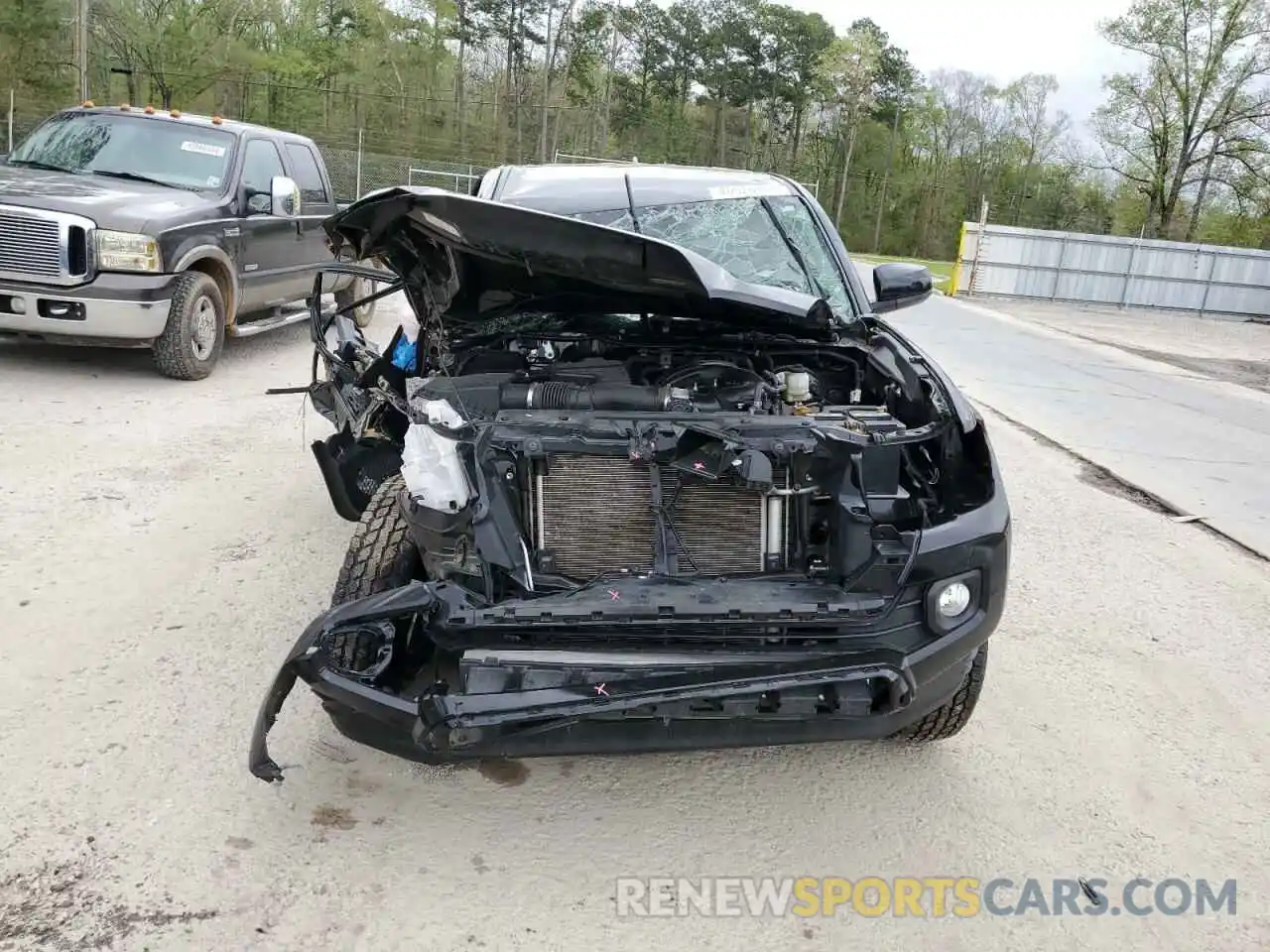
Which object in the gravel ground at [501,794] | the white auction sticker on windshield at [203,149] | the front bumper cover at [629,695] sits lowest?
the gravel ground at [501,794]

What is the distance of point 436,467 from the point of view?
8.75ft

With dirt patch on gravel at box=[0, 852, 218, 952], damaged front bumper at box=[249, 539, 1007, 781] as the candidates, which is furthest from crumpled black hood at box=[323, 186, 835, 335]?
dirt patch on gravel at box=[0, 852, 218, 952]

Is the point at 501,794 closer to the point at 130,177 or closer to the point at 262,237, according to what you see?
the point at 262,237

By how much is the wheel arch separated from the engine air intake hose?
520 centimetres

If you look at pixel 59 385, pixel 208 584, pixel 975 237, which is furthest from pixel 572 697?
pixel 975 237

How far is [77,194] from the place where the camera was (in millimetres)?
6902

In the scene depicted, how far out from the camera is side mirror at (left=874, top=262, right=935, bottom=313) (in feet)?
14.2

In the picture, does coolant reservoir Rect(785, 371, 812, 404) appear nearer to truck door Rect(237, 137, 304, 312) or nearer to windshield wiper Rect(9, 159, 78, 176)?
truck door Rect(237, 137, 304, 312)

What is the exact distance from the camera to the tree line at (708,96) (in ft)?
111

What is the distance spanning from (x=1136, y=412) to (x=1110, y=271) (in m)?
18.1

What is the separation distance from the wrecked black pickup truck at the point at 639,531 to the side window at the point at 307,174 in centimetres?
651

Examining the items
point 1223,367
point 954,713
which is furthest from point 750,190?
point 1223,367

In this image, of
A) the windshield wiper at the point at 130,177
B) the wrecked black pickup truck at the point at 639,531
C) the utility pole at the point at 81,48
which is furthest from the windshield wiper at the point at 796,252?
the utility pole at the point at 81,48

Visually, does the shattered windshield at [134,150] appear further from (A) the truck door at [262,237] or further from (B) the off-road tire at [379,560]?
(B) the off-road tire at [379,560]
